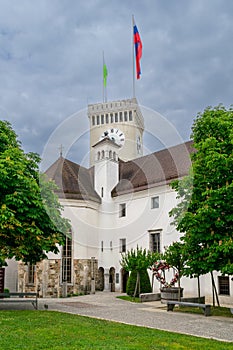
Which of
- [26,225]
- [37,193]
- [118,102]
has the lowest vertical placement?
[26,225]

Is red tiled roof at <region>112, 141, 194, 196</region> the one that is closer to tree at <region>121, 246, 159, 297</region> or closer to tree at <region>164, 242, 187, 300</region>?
tree at <region>121, 246, 159, 297</region>

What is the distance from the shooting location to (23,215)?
15.8 metres

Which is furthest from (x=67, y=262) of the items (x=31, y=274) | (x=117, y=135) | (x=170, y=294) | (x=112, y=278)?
(x=117, y=135)

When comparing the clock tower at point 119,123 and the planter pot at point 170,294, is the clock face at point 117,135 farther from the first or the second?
the planter pot at point 170,294

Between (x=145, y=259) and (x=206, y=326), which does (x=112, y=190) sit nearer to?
(x=145, y=259)

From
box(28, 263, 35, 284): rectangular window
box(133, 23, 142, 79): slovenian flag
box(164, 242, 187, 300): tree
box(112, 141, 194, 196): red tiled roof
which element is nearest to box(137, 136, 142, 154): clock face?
box(133, 23, 142, 79): slovenian flag

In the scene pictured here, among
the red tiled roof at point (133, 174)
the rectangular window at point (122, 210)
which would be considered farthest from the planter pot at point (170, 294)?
the rectangular window at point (122, 210)

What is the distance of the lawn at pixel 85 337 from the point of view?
884 centimetres

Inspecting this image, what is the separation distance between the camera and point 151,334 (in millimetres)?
10641

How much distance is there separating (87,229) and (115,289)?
5.09m

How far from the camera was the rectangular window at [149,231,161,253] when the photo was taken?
28.0 m

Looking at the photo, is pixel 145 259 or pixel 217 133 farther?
pixel 145 259

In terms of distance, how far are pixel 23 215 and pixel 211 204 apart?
24.7 feet

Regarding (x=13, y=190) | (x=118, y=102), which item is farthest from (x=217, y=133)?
(x=118, y=102)
